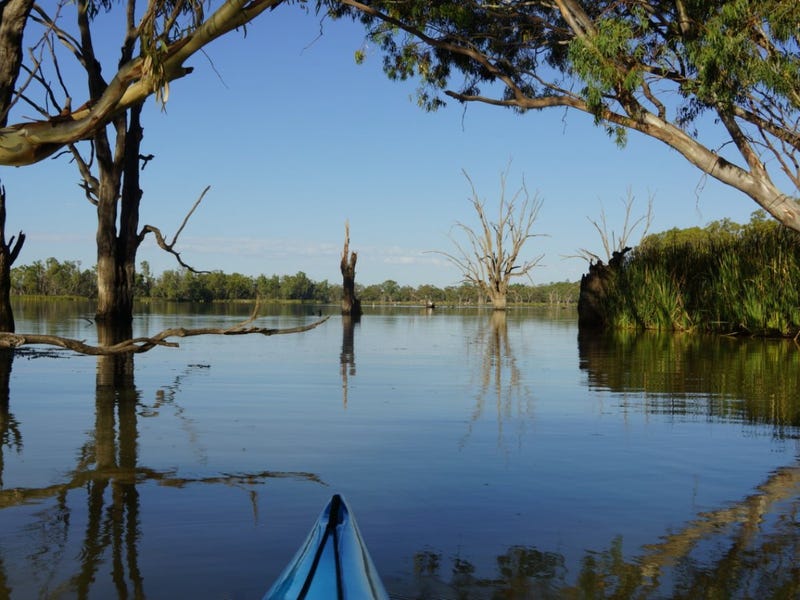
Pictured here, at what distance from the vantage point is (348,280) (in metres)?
35.7

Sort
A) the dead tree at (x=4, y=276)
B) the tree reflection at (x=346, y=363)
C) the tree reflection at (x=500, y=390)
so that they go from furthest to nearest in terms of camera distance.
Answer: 1. the dead tree at (x=4, y=276)
2. the tree reflection at (x=346, y=363)
3. the tree reflection at (x=500, y=390)

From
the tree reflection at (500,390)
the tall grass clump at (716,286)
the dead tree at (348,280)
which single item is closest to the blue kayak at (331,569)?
the tree reflection at (500,390)

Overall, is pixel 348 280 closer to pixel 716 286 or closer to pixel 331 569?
pixel 716 286

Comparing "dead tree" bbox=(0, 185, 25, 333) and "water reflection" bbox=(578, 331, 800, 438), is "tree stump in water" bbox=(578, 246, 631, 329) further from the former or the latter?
"dead tree" bbox=(0, 185, 25, 333)

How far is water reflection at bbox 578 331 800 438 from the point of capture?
620 cm

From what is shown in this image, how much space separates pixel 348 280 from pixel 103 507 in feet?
107

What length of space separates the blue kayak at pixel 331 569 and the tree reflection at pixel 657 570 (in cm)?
56


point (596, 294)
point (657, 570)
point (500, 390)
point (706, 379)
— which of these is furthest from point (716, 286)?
point (657, 570)

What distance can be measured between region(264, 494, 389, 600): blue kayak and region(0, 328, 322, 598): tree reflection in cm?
74

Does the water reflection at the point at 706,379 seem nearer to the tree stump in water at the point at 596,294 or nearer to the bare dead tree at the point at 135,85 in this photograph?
the bare dead tree at the point at 135,85

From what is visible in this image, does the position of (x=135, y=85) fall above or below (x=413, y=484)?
above

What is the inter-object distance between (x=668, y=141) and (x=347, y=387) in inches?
337

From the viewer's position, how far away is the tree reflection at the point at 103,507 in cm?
244

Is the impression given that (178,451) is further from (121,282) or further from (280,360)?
(121,282)
